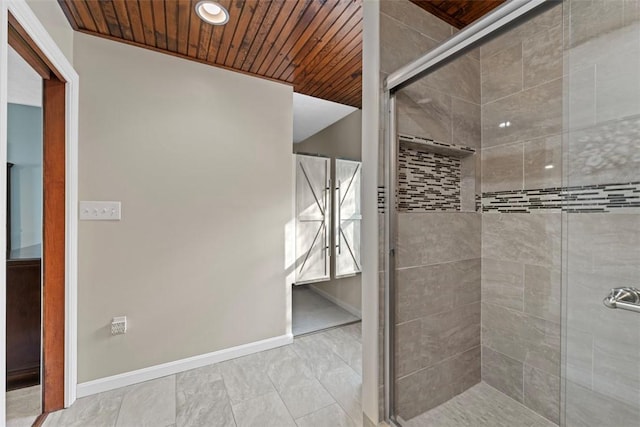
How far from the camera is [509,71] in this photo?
5.62 ft

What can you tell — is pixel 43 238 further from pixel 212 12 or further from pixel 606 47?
pixel 606 47

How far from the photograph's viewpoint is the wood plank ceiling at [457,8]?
5.12ft

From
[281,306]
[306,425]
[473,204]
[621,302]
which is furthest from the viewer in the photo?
[281,306]

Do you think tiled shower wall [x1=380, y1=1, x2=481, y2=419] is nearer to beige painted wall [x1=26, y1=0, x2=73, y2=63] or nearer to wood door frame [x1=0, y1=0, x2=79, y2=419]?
beige painted wall [x1=26, y1=0, x2=73, y2=63]

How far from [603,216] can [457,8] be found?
1.44m

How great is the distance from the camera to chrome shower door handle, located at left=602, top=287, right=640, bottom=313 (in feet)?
3.48

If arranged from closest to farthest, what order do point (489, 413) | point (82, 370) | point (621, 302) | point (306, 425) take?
point (621, 302), point (306, 425), point (489, 413), point (82, 370)

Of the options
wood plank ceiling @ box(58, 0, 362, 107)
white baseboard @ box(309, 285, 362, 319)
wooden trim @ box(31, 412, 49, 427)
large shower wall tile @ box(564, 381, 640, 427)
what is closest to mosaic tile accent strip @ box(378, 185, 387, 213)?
wood plank ceiling @ box(58, 0, 362, 107)

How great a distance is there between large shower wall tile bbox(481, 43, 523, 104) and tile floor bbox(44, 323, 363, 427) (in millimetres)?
2240

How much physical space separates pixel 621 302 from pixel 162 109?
2882 millimetres

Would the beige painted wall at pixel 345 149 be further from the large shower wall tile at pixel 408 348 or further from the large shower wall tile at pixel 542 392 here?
the large shower wall tile at pixel 542 392

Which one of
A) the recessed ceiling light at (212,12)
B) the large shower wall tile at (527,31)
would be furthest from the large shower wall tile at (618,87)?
the recessed ceiling light at (212,12)

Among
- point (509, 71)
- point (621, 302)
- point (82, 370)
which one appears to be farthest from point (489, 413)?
point (82, 370)

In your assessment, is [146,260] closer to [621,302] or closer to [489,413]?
[489,413]
